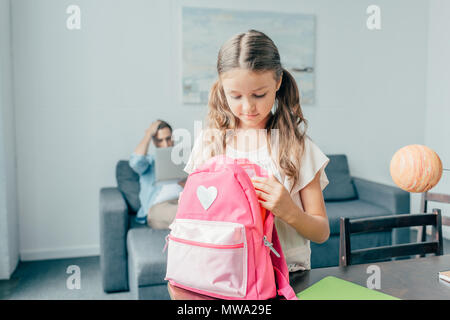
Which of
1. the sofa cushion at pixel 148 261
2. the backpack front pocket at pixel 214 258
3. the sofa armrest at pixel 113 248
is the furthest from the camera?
the sofa armrest at pixel 113 248

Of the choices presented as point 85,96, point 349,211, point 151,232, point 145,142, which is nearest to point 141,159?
point 145,142

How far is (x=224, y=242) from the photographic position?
72 centimetres

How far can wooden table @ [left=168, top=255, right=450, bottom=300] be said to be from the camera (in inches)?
32.2

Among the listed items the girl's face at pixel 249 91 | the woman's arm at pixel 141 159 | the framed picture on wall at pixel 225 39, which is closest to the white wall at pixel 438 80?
the framed picture on wall at pixel 225 39

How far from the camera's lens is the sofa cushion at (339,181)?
3.26m

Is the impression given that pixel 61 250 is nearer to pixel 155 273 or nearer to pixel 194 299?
pixel 155 273

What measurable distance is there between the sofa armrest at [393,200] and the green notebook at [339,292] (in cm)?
218

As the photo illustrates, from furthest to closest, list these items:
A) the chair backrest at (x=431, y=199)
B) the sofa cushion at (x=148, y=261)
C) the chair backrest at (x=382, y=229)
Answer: the sofa cushion at (x=148, y=261), the chair backrest at (x=431, y=199), the chair backrest at (x=382, y=229)

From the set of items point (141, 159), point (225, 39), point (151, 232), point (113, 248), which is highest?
point (225, 39)

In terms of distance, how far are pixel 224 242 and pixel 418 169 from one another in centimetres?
56

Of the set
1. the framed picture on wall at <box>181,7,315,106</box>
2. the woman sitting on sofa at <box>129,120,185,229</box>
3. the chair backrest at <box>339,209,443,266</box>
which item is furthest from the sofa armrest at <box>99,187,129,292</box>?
the chair backrest at <box>339,209,443,266</box>

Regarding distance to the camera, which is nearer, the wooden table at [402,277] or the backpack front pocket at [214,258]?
the backpack front pocket at [214,258]

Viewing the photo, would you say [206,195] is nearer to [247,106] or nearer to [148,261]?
[247,106]

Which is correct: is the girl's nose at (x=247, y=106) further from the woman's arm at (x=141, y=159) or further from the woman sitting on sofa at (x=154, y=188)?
the woman's arm at (x=141, y=159)
